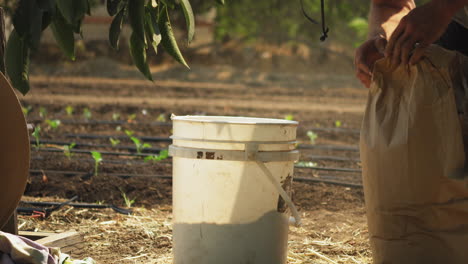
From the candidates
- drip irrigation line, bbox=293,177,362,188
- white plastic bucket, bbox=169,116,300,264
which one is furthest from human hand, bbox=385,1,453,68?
drip irrigation line, bbox=293,177,362,188

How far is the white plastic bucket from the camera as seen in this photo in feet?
7.54

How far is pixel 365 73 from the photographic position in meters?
2.50

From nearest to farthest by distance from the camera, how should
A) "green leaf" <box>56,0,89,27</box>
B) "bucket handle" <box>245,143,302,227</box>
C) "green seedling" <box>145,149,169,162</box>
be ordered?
"green leaf" <box>56,0,89,27</box>, "bucket handle" <box>245,143,302,227</box>, "green seedling" <box>145,149,169,162</box>

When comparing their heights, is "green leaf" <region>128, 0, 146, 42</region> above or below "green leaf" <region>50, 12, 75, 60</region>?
above

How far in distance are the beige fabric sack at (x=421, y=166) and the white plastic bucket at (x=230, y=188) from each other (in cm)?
33

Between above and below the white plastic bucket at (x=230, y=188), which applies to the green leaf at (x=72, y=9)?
above

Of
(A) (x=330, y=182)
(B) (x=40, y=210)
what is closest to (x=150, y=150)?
(A) (x=330, y=182)

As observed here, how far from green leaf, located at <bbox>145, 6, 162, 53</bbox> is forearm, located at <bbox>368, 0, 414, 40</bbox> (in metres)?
1.02

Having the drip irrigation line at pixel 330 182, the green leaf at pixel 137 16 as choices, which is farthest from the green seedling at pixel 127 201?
the green leaf at pixel 137 16

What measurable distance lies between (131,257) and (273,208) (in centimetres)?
81

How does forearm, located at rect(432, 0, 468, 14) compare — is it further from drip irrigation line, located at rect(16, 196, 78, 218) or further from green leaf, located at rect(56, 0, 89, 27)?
drip irrigation line, located at rect(16, 196, 78, 218)

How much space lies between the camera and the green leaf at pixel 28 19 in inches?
62.0

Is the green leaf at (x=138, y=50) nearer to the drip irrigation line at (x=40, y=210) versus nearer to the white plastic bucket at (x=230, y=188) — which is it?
the white plastic bucket at (x=230, y=188)

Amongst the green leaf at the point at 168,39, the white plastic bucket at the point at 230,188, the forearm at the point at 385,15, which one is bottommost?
the white plastic bucket at the point at 230,188
